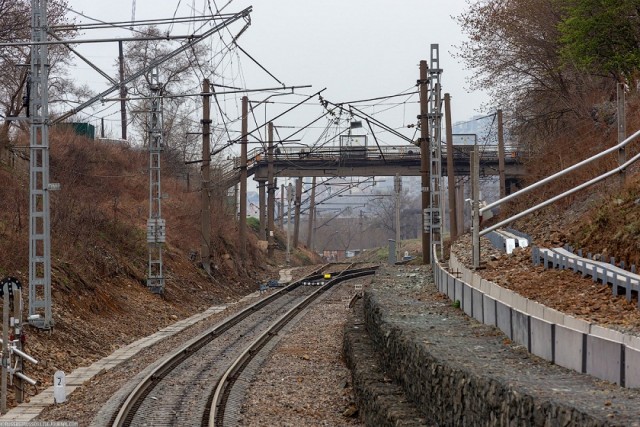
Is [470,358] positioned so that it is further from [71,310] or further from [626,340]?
[71,310]

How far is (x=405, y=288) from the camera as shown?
25.0 metres

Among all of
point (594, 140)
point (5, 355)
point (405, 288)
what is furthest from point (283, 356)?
point (594, 140)

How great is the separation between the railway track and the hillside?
2375 mm

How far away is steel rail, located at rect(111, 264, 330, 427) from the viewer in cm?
1634

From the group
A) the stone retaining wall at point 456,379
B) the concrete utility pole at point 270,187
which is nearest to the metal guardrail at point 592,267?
the stone retaining wall at point 456,379

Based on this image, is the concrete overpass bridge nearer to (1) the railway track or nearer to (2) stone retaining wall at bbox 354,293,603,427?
(1) the railway track

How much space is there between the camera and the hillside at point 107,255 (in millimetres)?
25922

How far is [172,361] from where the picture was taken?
21.7 meters

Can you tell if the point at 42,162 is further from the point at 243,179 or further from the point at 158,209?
the point at 243,179

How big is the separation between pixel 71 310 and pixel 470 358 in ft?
56.5

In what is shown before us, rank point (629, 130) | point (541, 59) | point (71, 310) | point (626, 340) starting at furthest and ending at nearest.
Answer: point (541, 59) < point (629, 130) < point (71, 310) < point (626, 340)

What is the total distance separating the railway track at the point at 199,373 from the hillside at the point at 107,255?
237cm

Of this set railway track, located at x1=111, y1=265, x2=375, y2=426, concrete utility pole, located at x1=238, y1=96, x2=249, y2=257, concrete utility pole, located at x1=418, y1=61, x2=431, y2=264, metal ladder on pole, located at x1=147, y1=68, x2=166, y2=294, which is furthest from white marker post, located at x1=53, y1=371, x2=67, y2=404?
concrete utility pole, located at x1=238, y1=96, x2=249, y2=257

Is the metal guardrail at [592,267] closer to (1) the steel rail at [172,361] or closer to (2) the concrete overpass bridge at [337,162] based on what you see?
(1) the steel rail at [172,361]
